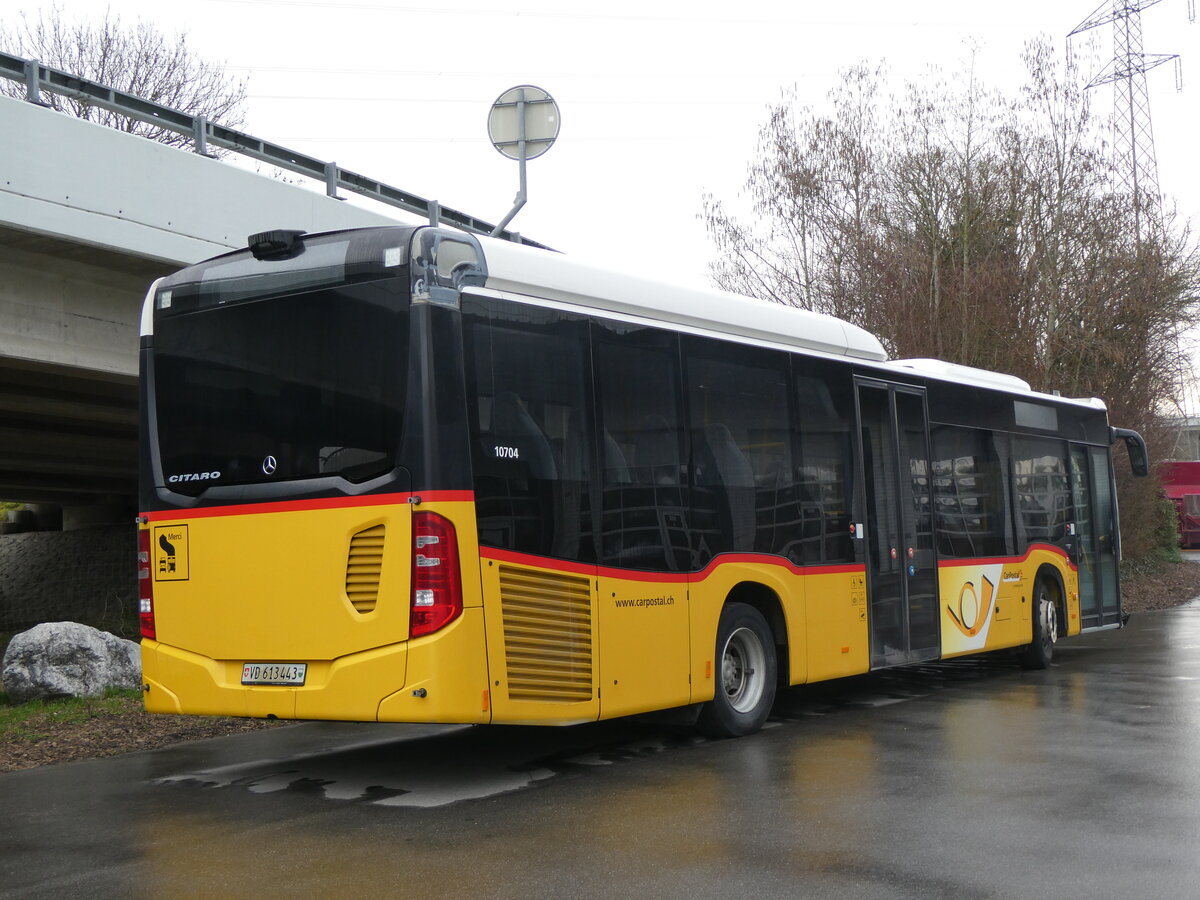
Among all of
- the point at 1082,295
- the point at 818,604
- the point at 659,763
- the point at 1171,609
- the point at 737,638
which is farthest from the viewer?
the point at 1082,295

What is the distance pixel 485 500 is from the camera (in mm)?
7531

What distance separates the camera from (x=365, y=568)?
7.51 m

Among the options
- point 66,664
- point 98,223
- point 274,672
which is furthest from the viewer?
point 98,223

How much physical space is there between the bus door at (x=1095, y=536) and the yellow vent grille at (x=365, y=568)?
33.7ft

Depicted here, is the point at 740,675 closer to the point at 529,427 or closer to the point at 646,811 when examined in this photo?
the point at 646,811

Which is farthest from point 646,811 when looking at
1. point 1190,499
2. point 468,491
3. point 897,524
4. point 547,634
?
point 1190,499

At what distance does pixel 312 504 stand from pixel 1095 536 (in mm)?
11258

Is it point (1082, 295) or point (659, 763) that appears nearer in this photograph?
point (659, 763)

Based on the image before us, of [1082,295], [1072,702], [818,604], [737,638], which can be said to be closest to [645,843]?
[737,638]

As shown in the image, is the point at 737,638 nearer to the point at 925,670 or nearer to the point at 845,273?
the point at 925,670

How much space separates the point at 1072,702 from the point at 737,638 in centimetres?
351

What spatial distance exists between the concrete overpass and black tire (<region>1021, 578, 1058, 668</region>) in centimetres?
854

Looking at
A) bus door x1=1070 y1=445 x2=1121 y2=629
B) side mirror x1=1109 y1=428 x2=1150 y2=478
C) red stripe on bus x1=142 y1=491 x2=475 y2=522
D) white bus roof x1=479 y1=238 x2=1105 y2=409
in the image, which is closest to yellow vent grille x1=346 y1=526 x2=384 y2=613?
red stripe on bus x1=142 y1=491 x2=475 y2=522

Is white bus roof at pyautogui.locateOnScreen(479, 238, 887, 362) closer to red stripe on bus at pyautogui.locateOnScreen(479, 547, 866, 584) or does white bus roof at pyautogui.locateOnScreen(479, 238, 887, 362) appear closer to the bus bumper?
red stripe on bus at pyautogui.locateOnScreen(479, 547, 866, 584)
